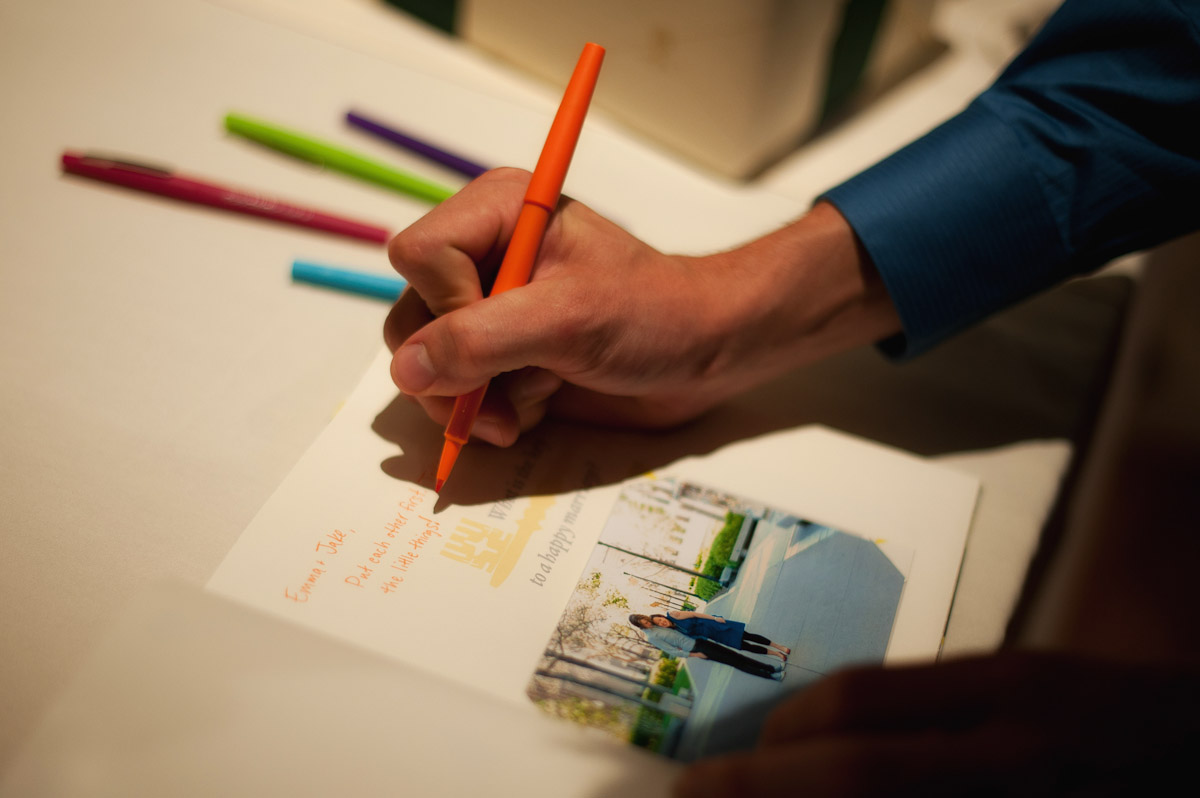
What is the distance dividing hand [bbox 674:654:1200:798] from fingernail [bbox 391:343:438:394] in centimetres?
24

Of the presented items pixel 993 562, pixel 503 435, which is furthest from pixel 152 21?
pixel 993 562

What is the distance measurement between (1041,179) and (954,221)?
0.06m

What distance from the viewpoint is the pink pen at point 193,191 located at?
55 centimetres

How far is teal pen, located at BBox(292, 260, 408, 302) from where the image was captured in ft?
1.74

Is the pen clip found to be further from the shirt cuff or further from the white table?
the shirt cuff

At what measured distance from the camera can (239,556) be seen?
0.39m

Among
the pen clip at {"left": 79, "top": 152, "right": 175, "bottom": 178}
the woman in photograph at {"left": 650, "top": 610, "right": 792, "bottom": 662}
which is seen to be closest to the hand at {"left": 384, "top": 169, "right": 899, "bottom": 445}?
the woman in photograph at {"left": 650, "top": 610, "right": 792, "bottom": 662}

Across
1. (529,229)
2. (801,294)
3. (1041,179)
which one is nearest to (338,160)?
(529,229)

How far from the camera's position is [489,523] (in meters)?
0.43

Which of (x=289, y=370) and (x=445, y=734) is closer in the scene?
(x=445, y=734)

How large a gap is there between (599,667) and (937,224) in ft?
1.16

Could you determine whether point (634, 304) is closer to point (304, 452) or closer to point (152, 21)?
point (304, 452)

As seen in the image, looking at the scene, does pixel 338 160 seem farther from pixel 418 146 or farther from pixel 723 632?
pixel 723 632

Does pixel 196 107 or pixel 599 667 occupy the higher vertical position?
pixel 196 107
